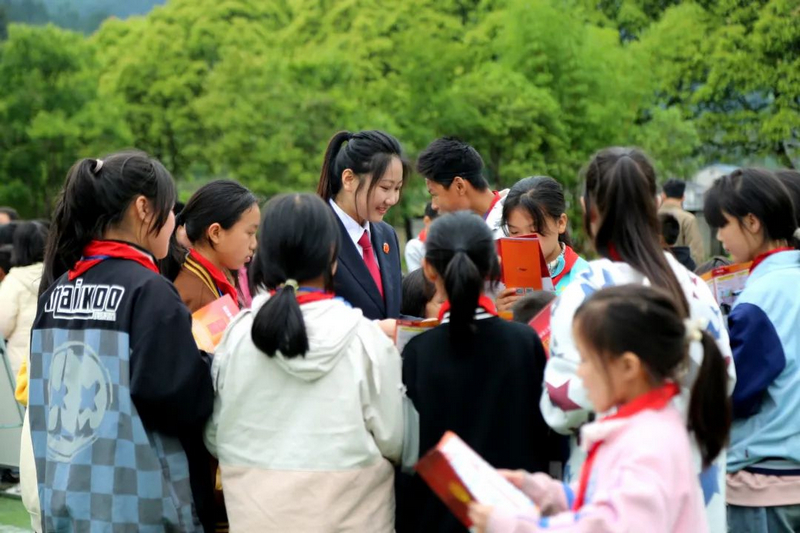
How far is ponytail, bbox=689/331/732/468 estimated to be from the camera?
2.33 m

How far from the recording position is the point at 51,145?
30203 millimetres

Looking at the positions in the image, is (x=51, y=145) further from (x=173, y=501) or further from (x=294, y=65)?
(x=173, y=501)

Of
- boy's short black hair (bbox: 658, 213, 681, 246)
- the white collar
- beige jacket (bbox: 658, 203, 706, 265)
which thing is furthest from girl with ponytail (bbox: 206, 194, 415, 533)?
beige jacket (bbox: 658, 203, 706, 265)

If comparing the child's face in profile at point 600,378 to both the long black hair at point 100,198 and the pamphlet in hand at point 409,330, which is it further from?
the long black hair at point 100,198

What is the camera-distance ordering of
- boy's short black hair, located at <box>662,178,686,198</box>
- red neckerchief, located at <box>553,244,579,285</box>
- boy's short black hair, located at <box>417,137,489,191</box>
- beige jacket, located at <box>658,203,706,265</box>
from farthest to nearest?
boy's short black hair, located at <box>662,178,686,198</box>, beige jacket, located at <box>658,203,706,265</box>, boy's short black hair, located at <box>417,137,489,191</box>, red neckerchief, located at <box>553,244,579,285</box>

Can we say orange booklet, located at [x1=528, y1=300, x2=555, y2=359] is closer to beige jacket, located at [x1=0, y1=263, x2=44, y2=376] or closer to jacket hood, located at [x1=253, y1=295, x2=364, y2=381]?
jacket hood, located at [x1=253, y1=295, x2=364, y2=381]

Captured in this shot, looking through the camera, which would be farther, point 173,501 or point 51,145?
point 51,145

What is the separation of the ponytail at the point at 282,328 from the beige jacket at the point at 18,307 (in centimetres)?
424

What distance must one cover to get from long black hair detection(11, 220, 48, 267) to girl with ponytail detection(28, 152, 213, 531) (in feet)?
12.5

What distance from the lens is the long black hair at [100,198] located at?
10.2 feet

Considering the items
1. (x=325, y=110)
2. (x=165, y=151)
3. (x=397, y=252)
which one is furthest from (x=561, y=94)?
(x=397, y=252)

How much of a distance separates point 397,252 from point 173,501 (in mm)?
1650

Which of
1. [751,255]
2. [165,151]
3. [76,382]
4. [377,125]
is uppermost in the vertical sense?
[751,255]

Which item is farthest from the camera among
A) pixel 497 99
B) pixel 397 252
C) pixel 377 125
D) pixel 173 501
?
pixel 377 125
